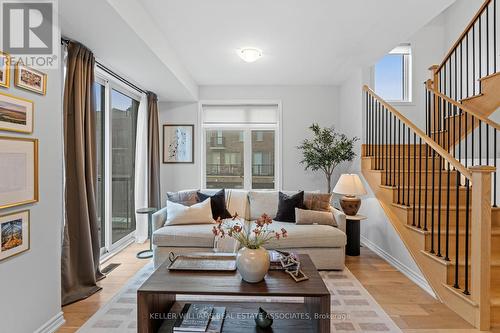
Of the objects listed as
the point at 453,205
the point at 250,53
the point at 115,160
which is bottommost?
the point at 453,205

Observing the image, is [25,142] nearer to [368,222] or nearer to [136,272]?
[136,272]

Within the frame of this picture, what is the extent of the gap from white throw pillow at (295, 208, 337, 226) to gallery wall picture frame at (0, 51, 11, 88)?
301 cm

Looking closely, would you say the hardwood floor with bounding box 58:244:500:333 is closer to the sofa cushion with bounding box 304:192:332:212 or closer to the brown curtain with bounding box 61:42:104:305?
the brown curtain with bounding box 61:42:104:305

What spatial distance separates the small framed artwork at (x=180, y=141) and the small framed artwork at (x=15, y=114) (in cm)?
359

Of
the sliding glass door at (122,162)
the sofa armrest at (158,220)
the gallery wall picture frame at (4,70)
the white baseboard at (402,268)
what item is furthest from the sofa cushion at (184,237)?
the white baseboard at (402,268)

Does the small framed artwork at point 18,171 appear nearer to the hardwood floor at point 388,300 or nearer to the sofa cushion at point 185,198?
the hardwood floor at point 388,300

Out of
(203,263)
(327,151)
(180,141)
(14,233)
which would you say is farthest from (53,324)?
(327,151)

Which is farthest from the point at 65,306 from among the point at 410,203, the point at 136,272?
the point at 410,203

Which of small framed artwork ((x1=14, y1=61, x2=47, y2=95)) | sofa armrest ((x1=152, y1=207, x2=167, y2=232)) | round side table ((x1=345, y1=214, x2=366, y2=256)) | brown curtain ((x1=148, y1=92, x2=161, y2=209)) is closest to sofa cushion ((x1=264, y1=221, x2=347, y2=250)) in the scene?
round side table ((x1=345, y1=214, x2=366, y2=256))

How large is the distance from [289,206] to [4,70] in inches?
120

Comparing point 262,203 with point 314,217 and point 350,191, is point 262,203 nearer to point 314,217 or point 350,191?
point 314,217

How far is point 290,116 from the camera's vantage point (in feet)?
18.0

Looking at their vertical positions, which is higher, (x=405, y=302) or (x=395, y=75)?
(x=395, y=75)

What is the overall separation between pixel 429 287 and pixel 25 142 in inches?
140
